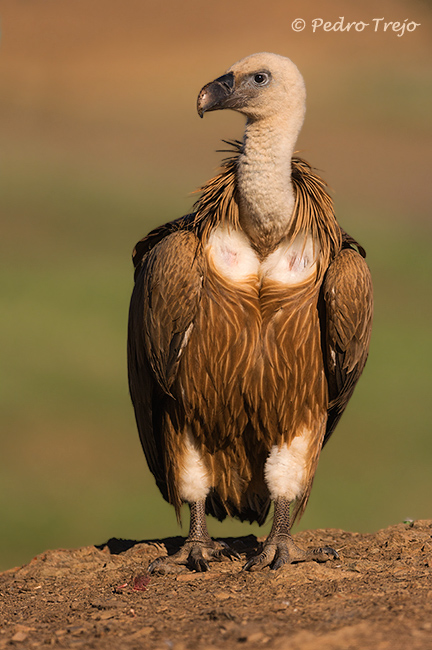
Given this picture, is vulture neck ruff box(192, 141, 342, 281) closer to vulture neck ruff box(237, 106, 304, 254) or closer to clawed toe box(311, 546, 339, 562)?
vulture neck ruff box(237, 106, 304, 254)

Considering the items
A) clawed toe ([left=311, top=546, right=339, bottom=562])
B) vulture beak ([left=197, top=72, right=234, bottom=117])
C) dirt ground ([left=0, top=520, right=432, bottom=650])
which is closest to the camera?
dirt ground ([left=0, top=520, right=432, bottom=650])

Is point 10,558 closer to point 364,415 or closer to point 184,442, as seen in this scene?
point 364,415

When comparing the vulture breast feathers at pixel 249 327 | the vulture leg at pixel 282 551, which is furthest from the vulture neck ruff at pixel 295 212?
the vulture leg at pixel 282 551

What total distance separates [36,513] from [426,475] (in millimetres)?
9151

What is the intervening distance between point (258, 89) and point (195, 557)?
297 cm

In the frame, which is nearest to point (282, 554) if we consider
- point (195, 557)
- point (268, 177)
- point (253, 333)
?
point (195, 557)

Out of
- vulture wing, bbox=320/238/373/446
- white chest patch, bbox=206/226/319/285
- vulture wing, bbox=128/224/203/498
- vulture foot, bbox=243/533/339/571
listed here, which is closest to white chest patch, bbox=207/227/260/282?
white chest patch, bbox=206/226/319/285

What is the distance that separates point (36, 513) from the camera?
74.2 feet

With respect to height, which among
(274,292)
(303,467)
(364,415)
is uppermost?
(274,292)

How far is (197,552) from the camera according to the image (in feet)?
20.8

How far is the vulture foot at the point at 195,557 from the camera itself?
614cm

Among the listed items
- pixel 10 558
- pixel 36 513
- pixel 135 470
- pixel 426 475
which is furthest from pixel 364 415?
pixel 10 558

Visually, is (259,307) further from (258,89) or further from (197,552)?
(197,552)

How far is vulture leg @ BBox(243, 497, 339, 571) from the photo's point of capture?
19.9ft
